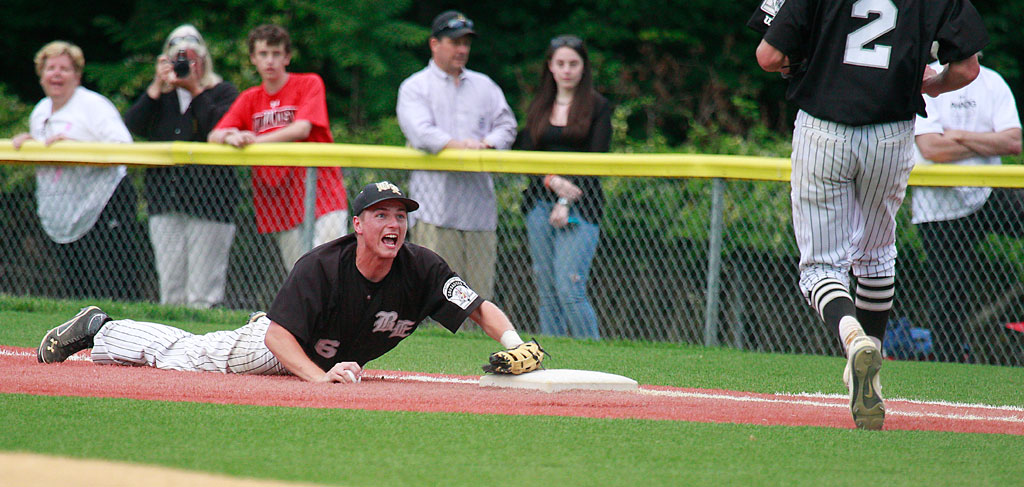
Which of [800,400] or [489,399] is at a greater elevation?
[489,399]

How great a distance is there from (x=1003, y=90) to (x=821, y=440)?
176 inches

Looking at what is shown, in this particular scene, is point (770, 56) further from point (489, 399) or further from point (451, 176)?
point (451, 176)

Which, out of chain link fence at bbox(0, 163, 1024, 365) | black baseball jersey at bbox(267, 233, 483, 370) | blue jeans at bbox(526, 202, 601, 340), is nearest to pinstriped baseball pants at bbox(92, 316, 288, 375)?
black baseball jersey at bbox(267, 233, 483, 370)

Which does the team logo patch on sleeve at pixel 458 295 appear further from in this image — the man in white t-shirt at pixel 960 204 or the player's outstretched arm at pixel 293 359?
the man in white t-shirt at pixel 960 204

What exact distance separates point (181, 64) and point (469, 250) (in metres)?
2.55

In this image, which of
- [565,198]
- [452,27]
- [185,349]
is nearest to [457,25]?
[452,27]

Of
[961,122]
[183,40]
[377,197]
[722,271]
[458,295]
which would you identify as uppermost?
[183,40]

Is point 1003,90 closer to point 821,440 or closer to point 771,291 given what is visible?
point 771,291

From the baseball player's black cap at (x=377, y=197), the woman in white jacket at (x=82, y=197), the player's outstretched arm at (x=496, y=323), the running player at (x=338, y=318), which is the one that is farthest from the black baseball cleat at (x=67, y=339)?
the woman in white jacket at (x=82, y=197)

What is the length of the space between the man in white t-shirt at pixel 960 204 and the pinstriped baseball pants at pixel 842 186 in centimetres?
265

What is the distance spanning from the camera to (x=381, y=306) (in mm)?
5555

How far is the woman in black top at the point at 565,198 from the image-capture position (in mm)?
7820

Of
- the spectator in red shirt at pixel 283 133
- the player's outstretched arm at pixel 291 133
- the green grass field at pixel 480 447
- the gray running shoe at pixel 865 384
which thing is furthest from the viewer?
the player's outstretched arm at pixel 291 133

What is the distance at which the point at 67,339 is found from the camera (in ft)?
19.5
